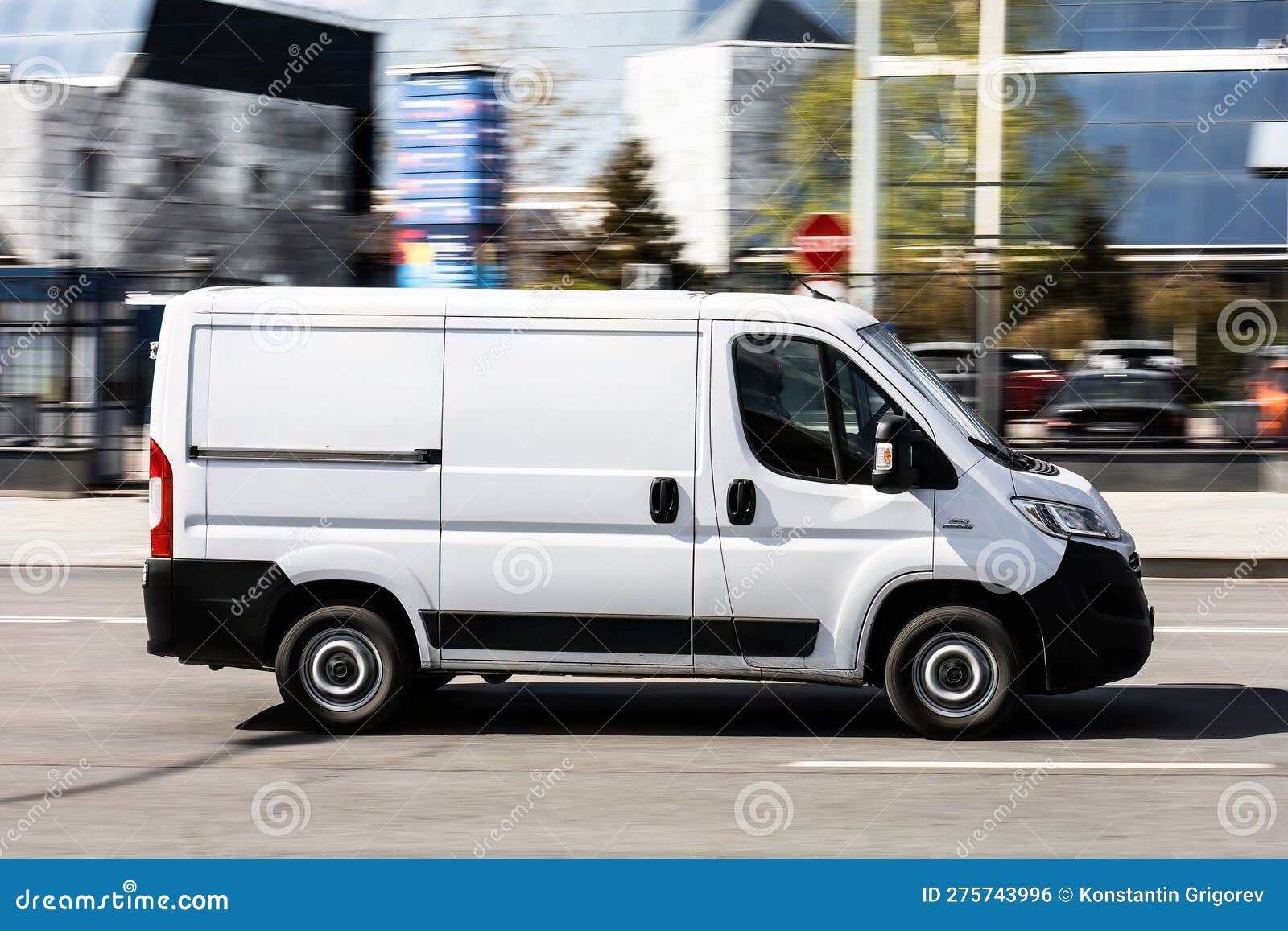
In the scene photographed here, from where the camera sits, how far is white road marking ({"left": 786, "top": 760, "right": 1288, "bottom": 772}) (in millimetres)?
6254

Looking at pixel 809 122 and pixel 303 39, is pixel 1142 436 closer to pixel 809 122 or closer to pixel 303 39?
pixel 809 122

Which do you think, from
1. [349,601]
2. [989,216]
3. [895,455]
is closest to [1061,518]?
[895,455]

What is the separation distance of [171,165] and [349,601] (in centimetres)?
1890

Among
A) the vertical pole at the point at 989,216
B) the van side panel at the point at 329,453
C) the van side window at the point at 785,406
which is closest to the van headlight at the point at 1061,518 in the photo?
the van side window at the point at 785,406

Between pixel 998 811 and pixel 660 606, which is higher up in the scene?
pixel 660 606

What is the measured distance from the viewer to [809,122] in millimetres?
22297

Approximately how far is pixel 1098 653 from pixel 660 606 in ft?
6.06

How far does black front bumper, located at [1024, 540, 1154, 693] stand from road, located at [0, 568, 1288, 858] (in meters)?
0.34

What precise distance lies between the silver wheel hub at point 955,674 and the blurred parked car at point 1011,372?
987 centimetres

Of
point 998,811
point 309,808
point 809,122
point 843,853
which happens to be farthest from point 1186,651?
point 809,122

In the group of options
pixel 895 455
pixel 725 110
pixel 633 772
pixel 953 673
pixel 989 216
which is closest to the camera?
pixel 633 772

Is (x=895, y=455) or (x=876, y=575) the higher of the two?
(x=895, y=455)

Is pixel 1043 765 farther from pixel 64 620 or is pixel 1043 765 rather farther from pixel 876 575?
pixel 64 620

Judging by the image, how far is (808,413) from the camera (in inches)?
259
